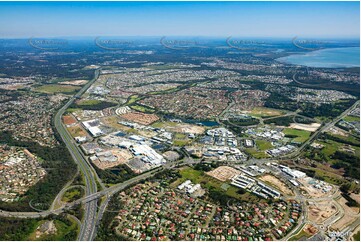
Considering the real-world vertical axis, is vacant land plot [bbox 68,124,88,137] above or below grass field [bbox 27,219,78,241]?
above

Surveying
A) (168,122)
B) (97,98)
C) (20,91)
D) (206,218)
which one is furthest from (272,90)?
(20,91)

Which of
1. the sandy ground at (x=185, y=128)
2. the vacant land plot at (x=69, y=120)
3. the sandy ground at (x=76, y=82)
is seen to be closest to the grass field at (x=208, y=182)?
the sandy ground at (x=185, y=128)

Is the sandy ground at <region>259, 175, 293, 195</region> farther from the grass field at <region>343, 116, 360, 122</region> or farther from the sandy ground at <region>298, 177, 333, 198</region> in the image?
the grass field at <region>343, 116, 360, 122</region>

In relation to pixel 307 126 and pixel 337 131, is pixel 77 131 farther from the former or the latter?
pixel 337 131

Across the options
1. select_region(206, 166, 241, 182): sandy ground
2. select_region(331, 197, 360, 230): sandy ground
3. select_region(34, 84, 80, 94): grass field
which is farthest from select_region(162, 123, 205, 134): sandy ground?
select_region(34, 84, 80, 94): grass field

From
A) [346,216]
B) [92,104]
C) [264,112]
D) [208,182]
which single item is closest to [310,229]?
[346,216]

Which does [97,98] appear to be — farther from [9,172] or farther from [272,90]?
[272,90]
